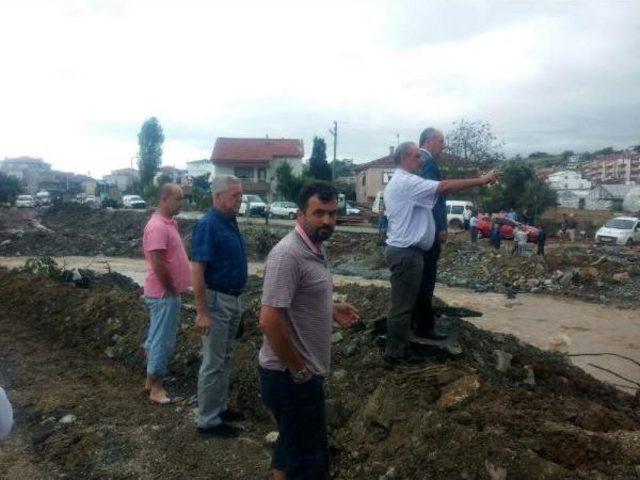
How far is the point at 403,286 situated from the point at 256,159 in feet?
168

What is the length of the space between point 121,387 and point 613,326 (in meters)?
8.68

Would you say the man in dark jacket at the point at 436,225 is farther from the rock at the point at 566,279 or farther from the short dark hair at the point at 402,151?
the rock at the point at 566,279

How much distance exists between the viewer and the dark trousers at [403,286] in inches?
175

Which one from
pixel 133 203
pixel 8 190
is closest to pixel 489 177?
pixel 133 203

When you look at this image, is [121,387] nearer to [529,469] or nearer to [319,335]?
[319,335]

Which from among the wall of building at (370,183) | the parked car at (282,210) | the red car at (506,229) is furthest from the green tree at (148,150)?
the red car at (506,229)

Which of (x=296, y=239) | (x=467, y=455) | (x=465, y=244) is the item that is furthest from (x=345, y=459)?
(x=465, y=244)

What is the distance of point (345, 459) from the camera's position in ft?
12.3

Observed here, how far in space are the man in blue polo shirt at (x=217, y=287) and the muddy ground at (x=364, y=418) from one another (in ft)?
0.80

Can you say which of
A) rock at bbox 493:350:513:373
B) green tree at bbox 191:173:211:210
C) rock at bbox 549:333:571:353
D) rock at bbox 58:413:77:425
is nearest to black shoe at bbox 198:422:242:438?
rock at bbox 58:413:77:425

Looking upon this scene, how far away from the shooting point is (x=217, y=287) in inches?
161

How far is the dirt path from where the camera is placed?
391cm

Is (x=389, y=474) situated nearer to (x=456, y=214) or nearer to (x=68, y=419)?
(x=68, y=419)

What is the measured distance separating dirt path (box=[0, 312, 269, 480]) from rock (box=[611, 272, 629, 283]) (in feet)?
40.4
